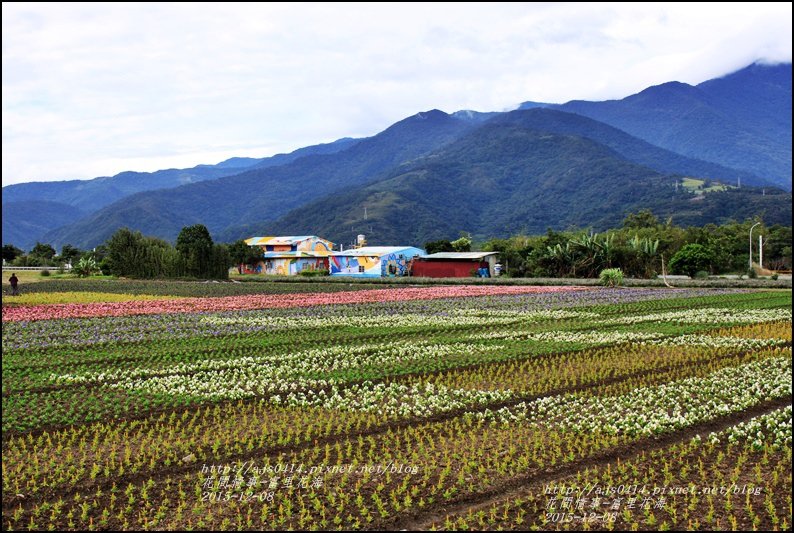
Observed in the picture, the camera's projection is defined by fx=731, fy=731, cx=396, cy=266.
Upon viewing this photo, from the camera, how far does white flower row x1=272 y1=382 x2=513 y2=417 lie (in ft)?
43.3

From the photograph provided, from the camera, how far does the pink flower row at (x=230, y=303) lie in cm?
3182

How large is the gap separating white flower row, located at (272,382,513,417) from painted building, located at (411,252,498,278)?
48.6m

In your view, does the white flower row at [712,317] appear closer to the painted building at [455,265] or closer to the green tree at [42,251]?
the painted building at [455,265]

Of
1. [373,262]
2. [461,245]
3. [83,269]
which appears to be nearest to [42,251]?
[83,269]

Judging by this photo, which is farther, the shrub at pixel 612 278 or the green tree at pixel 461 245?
the green tree at pixel 461 245

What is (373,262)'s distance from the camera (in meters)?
70.0

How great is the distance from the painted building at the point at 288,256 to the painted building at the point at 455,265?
18.8 meters

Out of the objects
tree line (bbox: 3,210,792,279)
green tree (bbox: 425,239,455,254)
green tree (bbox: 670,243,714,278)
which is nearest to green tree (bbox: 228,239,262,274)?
tree line (bbox: 3,210,792,279)

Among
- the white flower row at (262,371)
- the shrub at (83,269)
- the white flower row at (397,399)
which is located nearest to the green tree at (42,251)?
the shrub at (83,269)

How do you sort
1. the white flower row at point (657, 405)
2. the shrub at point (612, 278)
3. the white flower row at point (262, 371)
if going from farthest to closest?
the shrub at point (612, 278) < the white flower row at point (262, 371) < the white flower row at point (657, 405)

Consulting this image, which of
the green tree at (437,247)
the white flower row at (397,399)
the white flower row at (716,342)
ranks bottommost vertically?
the white flower row at (397,399)

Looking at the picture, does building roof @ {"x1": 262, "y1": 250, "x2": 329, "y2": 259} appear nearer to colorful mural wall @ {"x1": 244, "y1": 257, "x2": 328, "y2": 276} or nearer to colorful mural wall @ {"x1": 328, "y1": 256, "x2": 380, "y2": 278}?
colorful mural wall @ {"x1": 244, "y1": 257, "x2": 328, "y2": 276}

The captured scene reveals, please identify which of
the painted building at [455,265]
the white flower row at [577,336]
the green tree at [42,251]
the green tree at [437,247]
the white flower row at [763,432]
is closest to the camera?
the white flower row at [763,432]

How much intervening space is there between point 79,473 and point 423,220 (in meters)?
161
